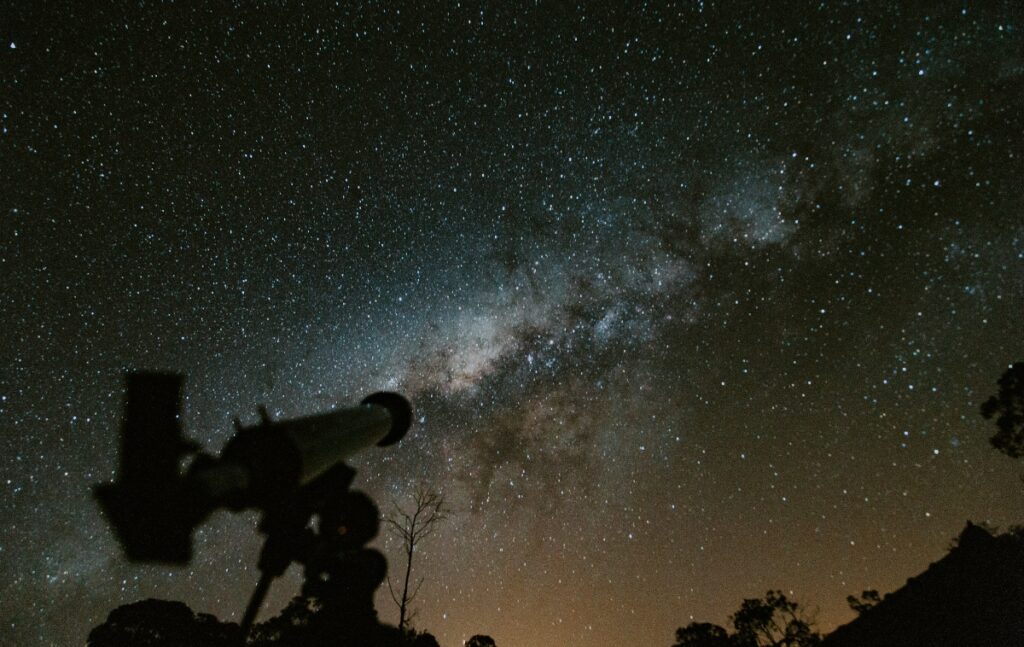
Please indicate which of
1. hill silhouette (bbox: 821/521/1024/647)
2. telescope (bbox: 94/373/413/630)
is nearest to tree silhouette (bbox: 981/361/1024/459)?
hill silhouette (bbox: 821/521/1024/647)

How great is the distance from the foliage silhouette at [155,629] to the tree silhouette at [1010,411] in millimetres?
24601

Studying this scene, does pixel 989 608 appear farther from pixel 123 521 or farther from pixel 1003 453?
pixel 123 521

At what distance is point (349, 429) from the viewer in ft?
12.6

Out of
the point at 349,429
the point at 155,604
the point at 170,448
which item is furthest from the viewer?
the point at 155,604

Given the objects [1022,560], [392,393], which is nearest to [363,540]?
[392,393]

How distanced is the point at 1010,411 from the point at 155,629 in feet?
90.4

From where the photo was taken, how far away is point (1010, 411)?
14727 mm

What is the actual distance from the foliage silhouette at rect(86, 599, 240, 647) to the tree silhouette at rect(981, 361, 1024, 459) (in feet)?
80.7

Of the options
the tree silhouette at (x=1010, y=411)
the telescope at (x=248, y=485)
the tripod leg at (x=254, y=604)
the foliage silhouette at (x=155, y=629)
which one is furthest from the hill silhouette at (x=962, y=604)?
the foliage silhouette at (x=155, y=629)

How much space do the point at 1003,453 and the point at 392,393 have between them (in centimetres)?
1866

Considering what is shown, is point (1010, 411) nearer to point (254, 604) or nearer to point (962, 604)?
point (962, 604)

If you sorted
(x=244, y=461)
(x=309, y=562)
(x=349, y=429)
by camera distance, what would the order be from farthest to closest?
1. (x=349, y=429)
2. (x=309, y=562)
3. (x=244, y=461)

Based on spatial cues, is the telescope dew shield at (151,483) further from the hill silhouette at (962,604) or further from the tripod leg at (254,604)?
the hill silhouette at (962,604)

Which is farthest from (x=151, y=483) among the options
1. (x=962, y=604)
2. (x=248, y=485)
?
(x=962, y=604)
